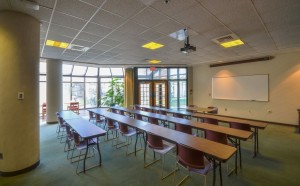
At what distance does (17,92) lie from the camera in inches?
110

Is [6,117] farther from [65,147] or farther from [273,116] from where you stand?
[273,116]

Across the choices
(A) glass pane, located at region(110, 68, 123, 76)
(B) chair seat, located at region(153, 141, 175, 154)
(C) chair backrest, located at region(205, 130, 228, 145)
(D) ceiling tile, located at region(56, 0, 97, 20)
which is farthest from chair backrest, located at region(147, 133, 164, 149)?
(A) glass pane, located at region(110, 68, 123, 76)

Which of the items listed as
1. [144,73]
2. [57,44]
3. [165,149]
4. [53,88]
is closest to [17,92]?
[57,44]

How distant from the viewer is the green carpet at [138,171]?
101 inches

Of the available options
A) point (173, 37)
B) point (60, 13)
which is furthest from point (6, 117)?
point (173, 37)

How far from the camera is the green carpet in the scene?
256cm

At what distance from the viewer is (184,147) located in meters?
2.11

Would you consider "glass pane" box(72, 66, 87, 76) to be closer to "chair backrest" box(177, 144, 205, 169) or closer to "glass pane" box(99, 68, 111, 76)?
"glass pane" box(99, 68, 111, 76)

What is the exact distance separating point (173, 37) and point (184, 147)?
318cm

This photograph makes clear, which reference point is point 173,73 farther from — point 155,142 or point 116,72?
point 155,142

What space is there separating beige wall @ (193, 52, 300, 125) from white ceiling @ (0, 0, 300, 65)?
6.42 ft

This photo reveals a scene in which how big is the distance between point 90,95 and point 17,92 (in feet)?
29.5

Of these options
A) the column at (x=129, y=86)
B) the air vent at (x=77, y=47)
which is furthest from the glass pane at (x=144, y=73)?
the air vent at (x=77, y=47)

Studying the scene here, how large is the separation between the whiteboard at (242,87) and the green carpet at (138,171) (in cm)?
334
